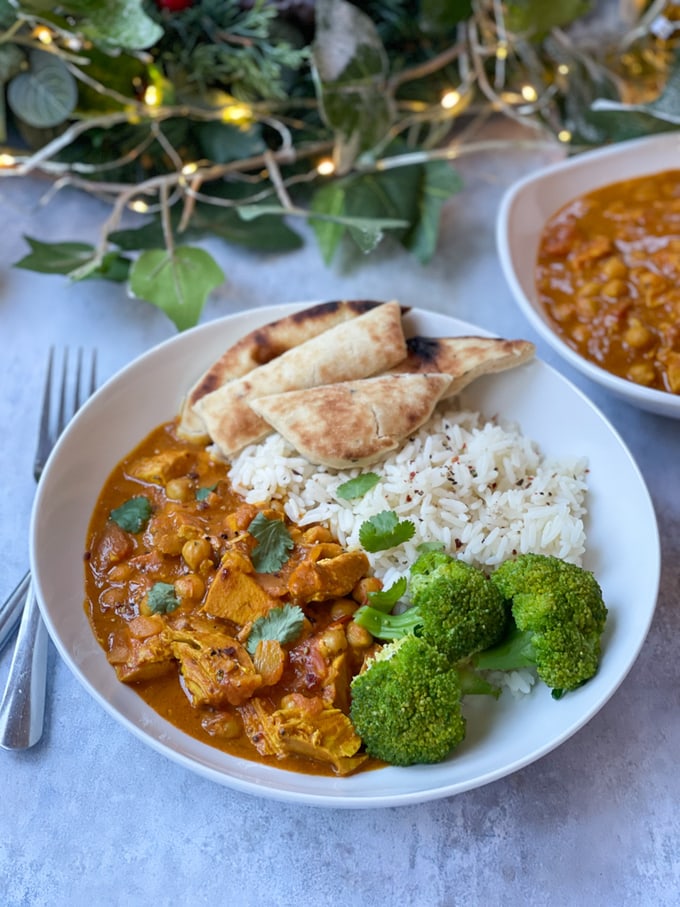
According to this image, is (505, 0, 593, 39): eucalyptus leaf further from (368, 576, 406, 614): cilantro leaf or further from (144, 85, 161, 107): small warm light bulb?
(368, 576, 406, 614): cilantro leaf

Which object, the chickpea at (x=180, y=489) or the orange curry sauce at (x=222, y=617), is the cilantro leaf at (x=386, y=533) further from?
the chickpea at (x=180, y=489)

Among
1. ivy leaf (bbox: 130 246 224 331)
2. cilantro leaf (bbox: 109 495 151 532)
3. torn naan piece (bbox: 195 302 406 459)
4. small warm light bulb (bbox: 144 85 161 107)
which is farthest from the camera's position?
small warm light bulb (bbox: 144 85 161 107)

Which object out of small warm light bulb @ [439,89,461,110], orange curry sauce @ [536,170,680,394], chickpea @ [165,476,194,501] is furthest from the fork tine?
small warm light bulb @ [439,89,461,110]

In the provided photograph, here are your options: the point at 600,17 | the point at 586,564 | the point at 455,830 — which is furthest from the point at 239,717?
the point at 600,17

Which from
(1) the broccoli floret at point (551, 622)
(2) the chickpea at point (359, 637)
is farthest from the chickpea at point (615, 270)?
(2) the chickpea at point (359, 637)

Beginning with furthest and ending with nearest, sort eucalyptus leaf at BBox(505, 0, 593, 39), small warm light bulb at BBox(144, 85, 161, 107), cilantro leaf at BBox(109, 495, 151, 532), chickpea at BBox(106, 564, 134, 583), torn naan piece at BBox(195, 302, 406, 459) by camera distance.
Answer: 1. eucalyptus leaf at BBox(505, 0, 593, 39)
2. small warm light bulb at BBox(144, 85, 161, 107)
3. torn naan piece at BBox(195, 302, 406, 459)
4. cilantro leaf at BBox(109, 495, 151, 532)
5. chickpea at BBox(106, 564, 134, 583)

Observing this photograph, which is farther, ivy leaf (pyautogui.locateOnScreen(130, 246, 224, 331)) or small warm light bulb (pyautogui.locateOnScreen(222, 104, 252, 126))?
small warm light bulb (pyautogui.locateOnScreen(222, 104, 252, 126))
